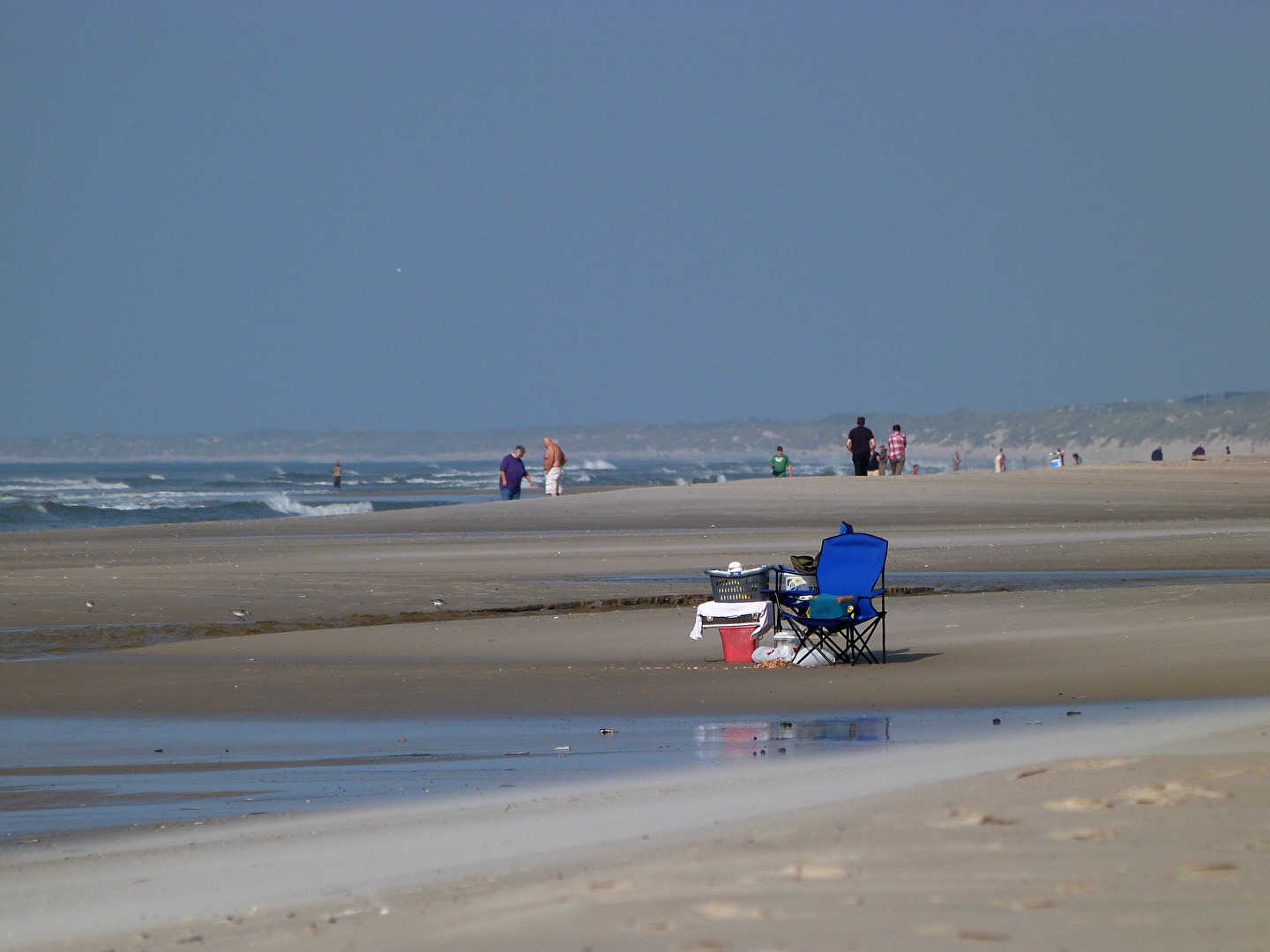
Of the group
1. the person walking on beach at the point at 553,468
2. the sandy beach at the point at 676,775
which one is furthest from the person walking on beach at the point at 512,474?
the sandy beach at the point at 676,775

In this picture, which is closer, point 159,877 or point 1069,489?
point 159,877

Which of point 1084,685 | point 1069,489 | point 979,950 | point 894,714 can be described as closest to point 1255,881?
point 979,950

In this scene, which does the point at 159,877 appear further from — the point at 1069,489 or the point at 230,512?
the point at 230,512

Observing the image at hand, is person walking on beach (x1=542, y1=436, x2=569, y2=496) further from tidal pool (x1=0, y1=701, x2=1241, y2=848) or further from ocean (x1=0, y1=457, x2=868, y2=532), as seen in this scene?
tidal pool (x1=0, y1=701, x2=1241, y2=848)

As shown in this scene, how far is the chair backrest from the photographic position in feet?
35.5

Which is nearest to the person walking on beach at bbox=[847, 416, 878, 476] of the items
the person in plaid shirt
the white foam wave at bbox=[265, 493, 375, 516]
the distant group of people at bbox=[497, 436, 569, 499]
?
the person in plaid shirt

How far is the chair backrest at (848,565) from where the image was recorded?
10.8 m

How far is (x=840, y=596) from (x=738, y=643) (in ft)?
2.65

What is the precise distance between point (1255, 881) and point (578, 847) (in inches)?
81.1

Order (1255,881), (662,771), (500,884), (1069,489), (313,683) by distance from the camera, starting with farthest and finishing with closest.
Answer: (1069,489)
(313,683)
(662,771)
(500,884)
(1255,881)

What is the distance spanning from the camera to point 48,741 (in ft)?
26.6

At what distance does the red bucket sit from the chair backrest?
2.07 feet

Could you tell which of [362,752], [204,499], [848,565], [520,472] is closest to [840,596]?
[848,565]

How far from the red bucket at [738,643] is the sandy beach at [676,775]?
21 cm
